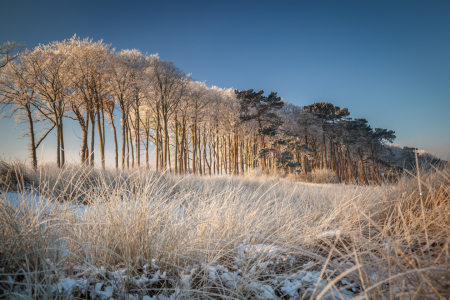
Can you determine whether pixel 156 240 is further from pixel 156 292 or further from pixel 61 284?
pixel 61 284

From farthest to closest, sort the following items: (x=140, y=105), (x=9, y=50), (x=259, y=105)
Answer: (x=259, y=105)
(x=140, y=105)
(x=9, y=50)

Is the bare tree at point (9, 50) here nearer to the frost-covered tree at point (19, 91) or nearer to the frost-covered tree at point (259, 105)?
the frost-covered tree at point (19, 91)

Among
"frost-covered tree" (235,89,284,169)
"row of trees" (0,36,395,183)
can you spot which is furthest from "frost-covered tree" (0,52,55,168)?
"frost-covered tree" (235,89,284,169)

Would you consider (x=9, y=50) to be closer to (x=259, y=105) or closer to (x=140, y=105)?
(x=140, y=105)

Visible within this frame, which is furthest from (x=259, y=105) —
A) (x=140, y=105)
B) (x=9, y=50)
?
(x=9, y=50)

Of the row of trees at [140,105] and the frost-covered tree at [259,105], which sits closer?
the row of trees at [140,105]

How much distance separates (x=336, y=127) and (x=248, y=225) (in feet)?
91.0

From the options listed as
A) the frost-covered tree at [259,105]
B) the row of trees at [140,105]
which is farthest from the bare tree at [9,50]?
the frost-covered tree at [259,105]

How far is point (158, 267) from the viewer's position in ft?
5.77

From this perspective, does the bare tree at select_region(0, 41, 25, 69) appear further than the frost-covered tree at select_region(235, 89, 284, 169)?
No

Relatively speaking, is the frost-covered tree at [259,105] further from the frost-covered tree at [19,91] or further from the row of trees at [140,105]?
the frost-covered tree at [19,91]

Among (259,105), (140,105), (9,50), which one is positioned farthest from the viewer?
(259,105)

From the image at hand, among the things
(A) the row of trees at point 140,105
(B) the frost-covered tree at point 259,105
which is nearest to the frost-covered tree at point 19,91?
(A) the row of trees at point 140,105

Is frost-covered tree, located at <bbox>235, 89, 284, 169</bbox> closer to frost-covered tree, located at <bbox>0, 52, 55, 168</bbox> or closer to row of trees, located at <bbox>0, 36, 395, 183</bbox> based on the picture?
row of trees, located at <bbox>0, 36, 395, 183</bbox>
